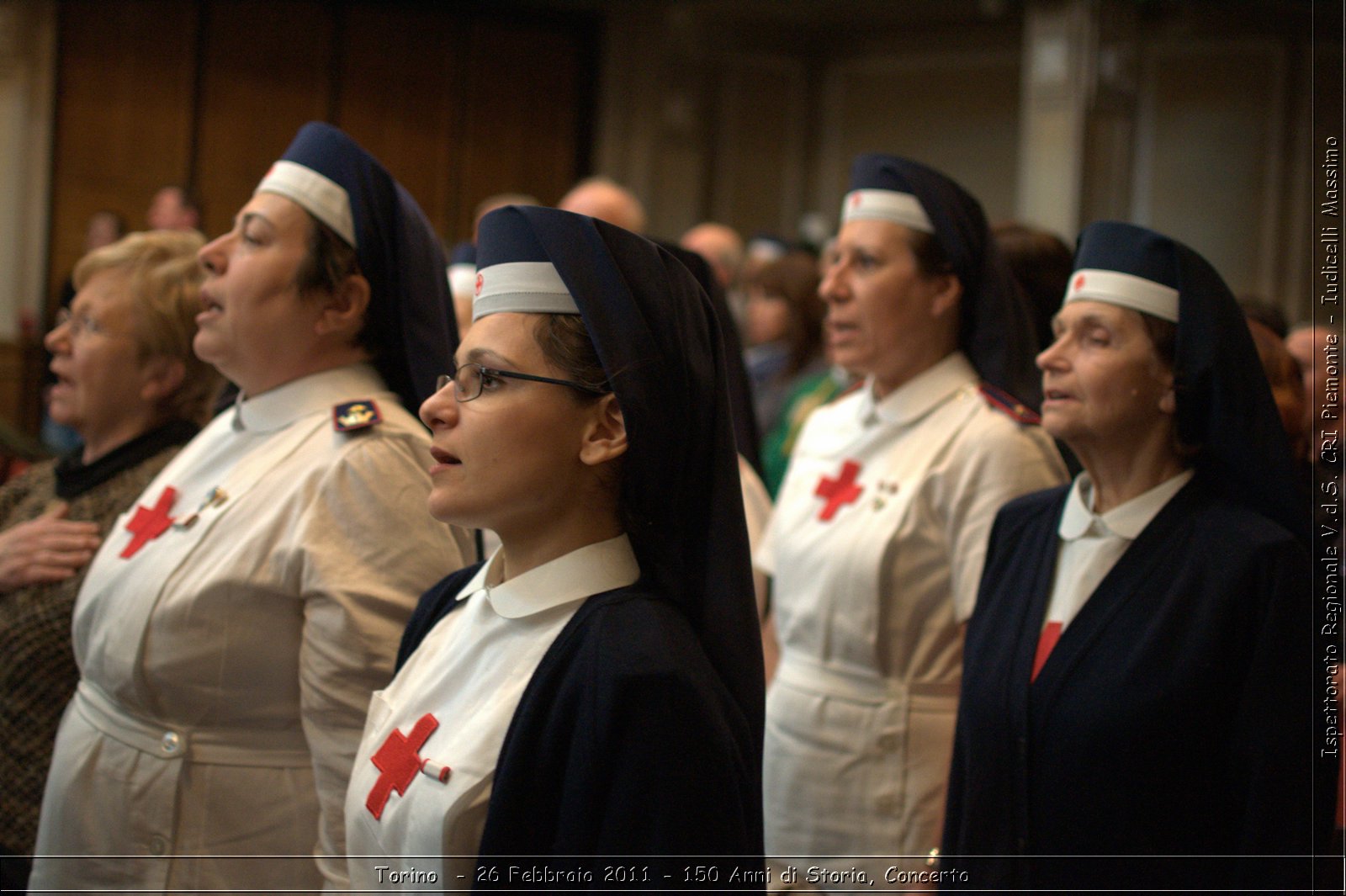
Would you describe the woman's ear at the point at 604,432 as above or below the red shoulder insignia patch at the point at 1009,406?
below

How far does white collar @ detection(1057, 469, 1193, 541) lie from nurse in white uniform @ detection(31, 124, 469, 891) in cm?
111

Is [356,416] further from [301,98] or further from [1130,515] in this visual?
[301,98]

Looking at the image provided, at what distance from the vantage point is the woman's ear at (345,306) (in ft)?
7.69

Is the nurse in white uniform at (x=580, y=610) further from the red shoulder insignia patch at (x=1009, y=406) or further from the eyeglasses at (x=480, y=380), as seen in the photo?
the red shoulder insignia patch at (x=1009, y=406)

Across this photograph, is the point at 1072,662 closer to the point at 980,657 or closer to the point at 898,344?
the point at 980,657

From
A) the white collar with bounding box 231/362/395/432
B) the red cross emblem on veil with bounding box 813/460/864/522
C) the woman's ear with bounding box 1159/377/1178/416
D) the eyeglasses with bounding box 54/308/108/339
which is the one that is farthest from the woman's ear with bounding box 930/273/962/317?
the eyeglasses with bounding box 54/308/108/339

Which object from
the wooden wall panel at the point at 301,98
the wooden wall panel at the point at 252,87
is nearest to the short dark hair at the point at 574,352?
the wooden wall panel at the point at 301,98

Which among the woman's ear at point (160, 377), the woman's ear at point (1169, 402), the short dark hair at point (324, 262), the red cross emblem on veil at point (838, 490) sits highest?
the short dark hair at point (324, 262)

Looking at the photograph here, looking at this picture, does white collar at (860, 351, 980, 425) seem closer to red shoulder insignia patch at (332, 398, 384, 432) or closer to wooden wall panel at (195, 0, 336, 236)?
red shoulder insignia patch at (332, 398, 384, 432)

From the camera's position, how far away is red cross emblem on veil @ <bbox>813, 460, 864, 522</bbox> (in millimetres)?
2867

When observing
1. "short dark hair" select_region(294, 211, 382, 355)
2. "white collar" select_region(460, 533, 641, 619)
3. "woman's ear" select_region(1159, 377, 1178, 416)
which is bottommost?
"white collar" select_region(460, 533, 641, 619)

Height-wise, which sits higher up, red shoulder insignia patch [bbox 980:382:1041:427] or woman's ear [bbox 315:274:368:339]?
woman's ear [bbox 315:274:368:339]

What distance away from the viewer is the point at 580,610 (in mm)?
1605

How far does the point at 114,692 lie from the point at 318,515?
486mm
